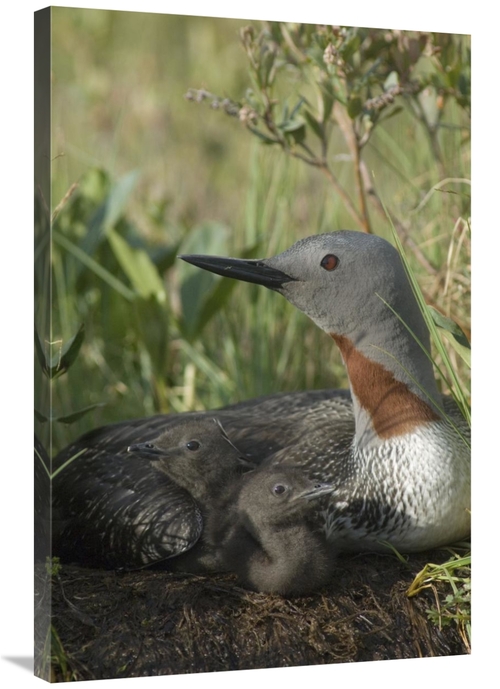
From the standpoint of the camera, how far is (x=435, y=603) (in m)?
3.69

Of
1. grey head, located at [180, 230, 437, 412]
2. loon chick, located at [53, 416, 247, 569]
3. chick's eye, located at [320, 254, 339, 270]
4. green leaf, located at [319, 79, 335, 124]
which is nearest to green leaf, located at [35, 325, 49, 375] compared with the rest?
loon chick, located at [53, 416, 247, 569]

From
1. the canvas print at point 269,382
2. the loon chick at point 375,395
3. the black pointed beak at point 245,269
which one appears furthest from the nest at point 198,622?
the black pointed beak at point 245,269

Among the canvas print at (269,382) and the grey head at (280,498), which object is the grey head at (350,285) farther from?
the grey head at (280,498)

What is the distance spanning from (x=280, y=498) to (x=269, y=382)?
1193 mm

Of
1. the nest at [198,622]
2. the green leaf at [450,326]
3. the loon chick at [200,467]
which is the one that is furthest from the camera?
the green leaf at [450,326]

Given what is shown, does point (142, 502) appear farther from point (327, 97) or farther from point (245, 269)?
point (327, 97)

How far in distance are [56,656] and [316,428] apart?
3.58 ft

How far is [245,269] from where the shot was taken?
3592 mm

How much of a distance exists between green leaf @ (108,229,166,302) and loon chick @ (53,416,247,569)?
952 millimetres

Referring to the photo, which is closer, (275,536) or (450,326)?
(275,536)

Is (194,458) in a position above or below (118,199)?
below

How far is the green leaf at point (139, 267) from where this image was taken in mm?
4412

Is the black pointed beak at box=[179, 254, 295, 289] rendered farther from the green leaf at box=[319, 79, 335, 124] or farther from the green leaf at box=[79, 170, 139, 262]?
the green leaf at box=[79, 170, 139, 262]

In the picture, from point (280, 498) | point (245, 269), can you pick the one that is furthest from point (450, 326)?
point (280, 498)
